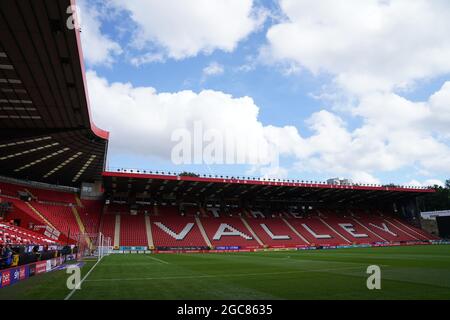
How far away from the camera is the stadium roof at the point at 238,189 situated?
5150cm

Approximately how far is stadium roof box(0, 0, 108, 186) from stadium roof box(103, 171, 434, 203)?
9.76 m

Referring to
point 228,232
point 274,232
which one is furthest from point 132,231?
point 274,232

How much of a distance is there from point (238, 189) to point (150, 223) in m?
15.7

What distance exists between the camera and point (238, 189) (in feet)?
194

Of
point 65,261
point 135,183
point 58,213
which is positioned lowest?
point 65,261

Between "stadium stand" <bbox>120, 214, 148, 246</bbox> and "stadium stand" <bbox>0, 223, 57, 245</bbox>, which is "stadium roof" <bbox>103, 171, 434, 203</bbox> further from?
"stadium stand" <bbox>0, 223, 57, 245</bbox>

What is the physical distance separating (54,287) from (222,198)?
5254 centimetres

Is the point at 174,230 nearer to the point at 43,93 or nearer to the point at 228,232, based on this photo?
the point at 228,232

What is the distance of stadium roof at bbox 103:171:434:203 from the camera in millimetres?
51500

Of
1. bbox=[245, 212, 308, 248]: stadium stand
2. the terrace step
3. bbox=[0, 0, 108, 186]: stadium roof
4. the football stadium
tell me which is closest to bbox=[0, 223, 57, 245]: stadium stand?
the football stadium

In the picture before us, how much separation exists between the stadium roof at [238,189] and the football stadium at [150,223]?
0.28m

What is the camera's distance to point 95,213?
5325 centimetres
